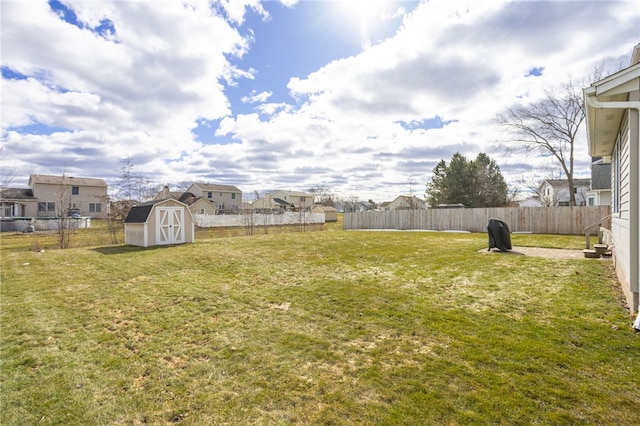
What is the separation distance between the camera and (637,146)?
156 inches

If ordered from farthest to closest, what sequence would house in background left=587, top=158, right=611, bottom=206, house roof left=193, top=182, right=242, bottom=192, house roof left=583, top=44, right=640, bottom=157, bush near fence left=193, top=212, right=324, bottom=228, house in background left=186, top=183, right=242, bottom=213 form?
house roof left=193, top=182, right=242, bottom=192
house in background left=186, top=183, right=242, bottom=213
bush near fence left=193, top=212, right=324, bottom=228
house in background left=587, top=158, right=611, bottom=206
house roof left=583, top=44, right=640, bottom=157

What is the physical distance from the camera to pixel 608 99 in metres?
4.49

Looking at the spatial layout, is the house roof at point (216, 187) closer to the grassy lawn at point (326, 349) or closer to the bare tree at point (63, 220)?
the bare tree at point (63, 220)

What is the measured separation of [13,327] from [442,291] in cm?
702

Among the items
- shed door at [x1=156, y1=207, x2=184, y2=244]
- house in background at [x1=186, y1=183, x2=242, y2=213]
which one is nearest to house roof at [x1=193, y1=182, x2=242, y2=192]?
house in background at [x1=186, y1=183, x2=242, y2=213]

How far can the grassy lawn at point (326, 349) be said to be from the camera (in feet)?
8.13

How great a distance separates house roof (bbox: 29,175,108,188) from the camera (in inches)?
1312

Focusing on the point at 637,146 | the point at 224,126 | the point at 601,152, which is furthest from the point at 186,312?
the point at 224,126

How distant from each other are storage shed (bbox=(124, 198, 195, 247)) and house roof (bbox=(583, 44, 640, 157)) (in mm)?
14207

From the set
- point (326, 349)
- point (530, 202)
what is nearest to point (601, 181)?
point (326, 349)

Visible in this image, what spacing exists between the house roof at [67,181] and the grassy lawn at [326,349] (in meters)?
34.5

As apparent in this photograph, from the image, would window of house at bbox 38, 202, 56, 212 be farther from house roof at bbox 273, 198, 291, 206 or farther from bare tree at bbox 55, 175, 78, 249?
house roof at bbox 273, 198, 291, 206

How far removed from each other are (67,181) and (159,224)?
30329 mm

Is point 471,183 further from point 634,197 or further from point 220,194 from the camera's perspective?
Result: point 220,194
